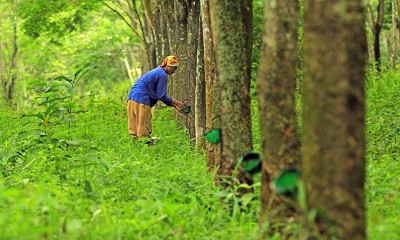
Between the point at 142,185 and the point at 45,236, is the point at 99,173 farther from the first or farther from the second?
the point at 45,236

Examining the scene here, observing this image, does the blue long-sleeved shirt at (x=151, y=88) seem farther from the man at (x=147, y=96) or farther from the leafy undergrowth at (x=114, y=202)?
the leafy undergrowth at (x=114, y=202)

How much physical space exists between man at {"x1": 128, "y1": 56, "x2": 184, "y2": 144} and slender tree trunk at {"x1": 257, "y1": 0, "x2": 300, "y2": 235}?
7389 millimetres

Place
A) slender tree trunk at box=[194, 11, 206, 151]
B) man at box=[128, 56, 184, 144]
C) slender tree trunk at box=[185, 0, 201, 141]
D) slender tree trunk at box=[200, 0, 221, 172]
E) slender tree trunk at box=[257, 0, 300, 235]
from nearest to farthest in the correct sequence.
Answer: slender tree trunk at box=[257, 0, 300, 235]
slender tree trunk at box=[200, 0, 221, 172]
slender tree trunk at box=[194, 11, 206, 151]
man at box=[128, 56, 184, 144]
slender tree trunk at box=[185, 0, 201, 141]

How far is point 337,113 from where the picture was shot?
394cm

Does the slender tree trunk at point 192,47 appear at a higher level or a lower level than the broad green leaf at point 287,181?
higher

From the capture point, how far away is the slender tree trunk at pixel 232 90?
610 cm

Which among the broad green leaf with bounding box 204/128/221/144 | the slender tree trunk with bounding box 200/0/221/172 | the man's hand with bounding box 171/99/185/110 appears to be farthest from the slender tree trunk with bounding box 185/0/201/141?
the broad green leaf with bounding box 204/128/221/144

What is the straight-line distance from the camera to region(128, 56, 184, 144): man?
12.3 m

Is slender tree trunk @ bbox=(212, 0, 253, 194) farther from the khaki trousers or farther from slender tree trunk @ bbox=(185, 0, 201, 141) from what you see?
the khaki trousers

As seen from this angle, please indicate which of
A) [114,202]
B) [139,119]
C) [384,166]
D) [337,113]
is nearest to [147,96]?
[139,119]

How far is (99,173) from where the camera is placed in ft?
24.6

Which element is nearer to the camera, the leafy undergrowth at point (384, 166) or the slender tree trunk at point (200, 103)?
the leafy undergrowth at point (384, 166)

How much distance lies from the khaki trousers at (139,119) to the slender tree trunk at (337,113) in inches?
333

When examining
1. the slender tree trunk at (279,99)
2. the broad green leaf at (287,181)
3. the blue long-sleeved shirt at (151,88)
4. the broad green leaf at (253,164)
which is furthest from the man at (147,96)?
the broad green leaf at (287,181)
